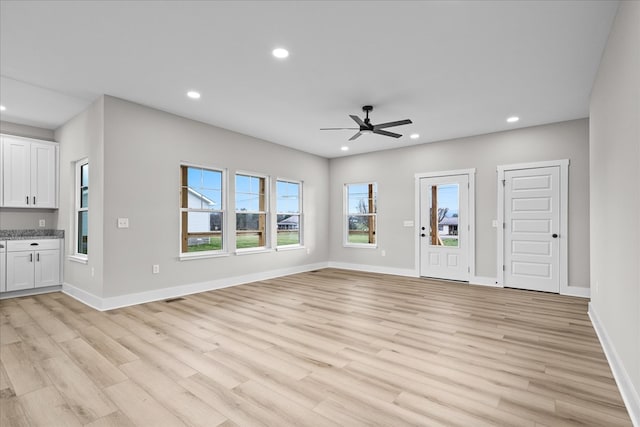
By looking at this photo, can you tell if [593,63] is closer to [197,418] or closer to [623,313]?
[623,313]

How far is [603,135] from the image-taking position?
319cm

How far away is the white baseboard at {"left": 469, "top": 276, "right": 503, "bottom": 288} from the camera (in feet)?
19.6

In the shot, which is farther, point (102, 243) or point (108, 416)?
point (102, 243)

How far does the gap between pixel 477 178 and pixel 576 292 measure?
2.44 m

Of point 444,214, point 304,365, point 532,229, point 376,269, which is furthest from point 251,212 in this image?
point 532,229

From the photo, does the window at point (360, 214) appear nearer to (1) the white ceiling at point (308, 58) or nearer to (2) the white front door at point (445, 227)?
(2) the white front door at point (445, 227)

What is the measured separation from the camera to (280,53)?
3252mm

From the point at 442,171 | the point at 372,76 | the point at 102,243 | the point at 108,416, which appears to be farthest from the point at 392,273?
the point at 108,416

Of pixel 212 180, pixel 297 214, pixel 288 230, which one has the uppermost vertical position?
pixel 212 180

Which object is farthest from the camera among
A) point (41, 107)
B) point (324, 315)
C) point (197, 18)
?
point (41, 107)

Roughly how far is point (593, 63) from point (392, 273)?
16.3 ft

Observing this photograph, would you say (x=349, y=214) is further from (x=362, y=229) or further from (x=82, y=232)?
(x=82, y=232)

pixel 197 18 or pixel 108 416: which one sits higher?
pixel 197 18

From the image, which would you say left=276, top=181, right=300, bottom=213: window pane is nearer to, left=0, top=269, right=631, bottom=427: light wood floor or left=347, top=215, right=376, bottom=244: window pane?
left=347, top=215, right=376, bottom=244: window pane
